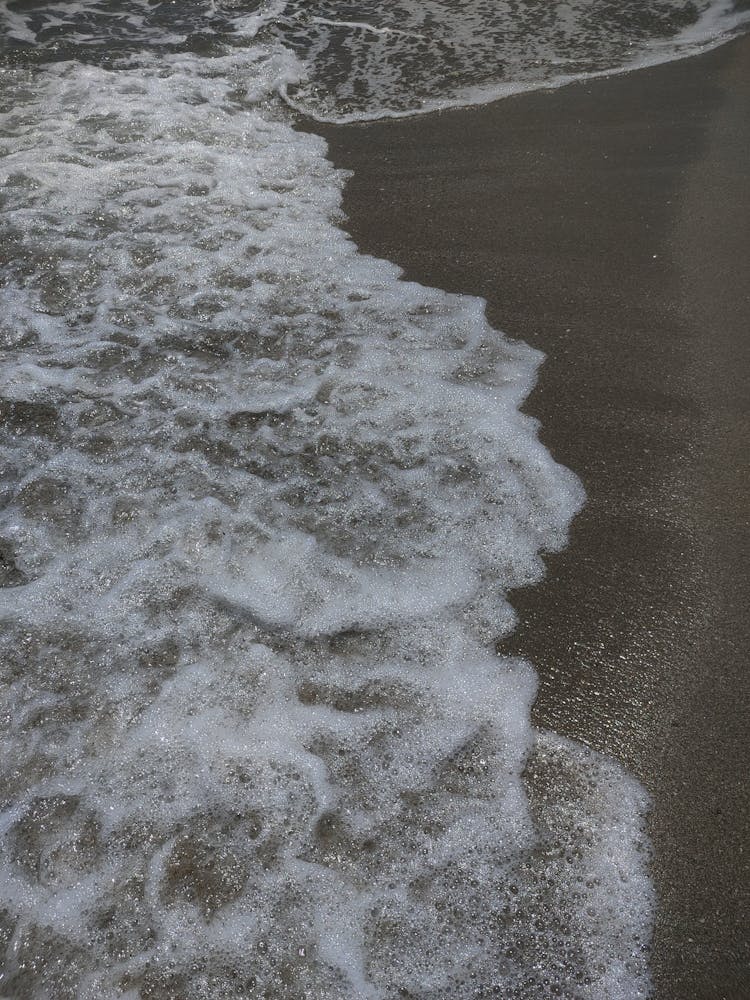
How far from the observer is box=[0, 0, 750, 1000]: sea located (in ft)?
5.10

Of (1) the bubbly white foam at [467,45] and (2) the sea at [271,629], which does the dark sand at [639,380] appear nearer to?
(2) the sea at [271,629]

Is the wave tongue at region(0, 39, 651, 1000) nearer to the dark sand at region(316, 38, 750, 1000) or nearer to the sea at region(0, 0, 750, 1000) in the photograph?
the sea at region(0, 0, 750, 1000)

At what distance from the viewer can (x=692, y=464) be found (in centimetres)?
246

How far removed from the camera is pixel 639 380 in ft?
9.14

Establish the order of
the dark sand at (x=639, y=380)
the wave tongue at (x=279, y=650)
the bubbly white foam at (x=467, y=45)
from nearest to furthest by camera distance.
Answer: the wave tongue at (x=279, y=650)
the dark sand at (x=639, y=380)
the bubbly white foam at (x=467, y=45)

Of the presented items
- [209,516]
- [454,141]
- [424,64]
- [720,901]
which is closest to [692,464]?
[720,901]

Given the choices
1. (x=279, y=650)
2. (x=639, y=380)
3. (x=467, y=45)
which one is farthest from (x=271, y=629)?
A: (x=467, y=45)

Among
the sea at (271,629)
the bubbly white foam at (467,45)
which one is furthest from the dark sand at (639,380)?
the bubbly white foam at (467,45)

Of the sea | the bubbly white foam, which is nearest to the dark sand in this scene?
the sea

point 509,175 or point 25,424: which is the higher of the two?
point 509,175

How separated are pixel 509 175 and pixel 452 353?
159cm

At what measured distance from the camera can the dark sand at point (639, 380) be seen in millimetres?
1731

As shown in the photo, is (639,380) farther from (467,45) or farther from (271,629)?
(467,45)

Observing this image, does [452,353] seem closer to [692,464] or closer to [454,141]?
[692,464]
